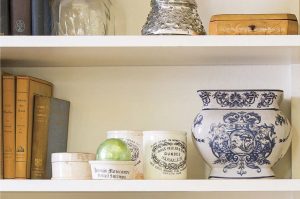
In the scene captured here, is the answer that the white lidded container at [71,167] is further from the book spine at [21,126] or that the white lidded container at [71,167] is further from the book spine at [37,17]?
the book spine at [37,17]

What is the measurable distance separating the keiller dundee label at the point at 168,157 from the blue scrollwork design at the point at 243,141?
8 cm

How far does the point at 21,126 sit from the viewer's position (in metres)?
1.32

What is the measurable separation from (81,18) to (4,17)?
0.16 metres

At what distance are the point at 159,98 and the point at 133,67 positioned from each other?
3.6 inches

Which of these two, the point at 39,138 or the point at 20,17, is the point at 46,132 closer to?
the point at 39,138

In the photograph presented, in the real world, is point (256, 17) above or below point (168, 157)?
above

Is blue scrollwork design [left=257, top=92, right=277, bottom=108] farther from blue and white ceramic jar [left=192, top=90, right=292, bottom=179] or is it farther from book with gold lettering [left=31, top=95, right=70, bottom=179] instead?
book with gold lettering [left=31, top=95, right=70, bottom=179]

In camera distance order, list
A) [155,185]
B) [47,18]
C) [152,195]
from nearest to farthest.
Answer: [155,185] → [47,18] → [152,195]

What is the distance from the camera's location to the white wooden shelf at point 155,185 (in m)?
1.23

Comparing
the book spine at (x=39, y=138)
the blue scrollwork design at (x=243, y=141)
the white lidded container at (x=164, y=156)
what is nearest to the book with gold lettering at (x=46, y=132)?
the book spine at (x=39, y=138)

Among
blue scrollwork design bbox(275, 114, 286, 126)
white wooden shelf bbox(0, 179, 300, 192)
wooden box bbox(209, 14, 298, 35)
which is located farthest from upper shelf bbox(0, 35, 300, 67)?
white wooden shelf bbox(0, 179, 300, 192)

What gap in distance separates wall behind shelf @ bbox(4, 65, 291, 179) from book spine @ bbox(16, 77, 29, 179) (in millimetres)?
146

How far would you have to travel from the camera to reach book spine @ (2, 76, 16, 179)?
1.31 metres

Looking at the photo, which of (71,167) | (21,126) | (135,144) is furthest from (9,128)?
(135,144)
